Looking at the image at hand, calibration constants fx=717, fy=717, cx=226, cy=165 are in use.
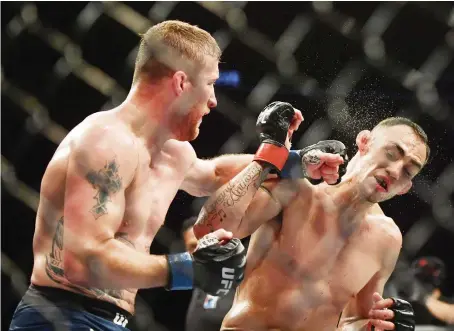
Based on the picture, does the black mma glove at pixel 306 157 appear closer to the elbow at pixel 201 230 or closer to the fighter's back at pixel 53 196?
the elbow at pixel 201 230

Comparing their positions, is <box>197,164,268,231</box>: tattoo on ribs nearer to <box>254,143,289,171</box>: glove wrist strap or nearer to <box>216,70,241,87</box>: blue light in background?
<box>254,143,289,171</box>: glove wrist strap

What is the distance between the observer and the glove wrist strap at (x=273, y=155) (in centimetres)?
186

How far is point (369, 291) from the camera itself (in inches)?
81.6

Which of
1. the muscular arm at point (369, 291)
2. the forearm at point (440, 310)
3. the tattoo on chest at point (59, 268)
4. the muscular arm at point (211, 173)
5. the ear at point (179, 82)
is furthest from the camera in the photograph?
the forearm at point (440, 310)

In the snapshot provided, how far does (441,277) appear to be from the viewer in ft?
10.8

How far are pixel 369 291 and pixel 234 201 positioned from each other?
0.53m

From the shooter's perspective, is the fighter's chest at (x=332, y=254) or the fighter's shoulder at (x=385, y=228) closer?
the fighter's chest at (x=332, y=254)

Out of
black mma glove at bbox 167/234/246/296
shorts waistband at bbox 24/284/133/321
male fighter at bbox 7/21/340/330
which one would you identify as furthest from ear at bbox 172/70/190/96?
shorts waistband at bbox 24/284/133/321

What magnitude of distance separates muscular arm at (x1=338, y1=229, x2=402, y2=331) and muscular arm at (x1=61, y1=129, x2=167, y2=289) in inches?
33.6

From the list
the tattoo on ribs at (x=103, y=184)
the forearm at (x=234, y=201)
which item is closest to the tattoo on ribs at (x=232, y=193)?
the forearm at (x=234, y=201)

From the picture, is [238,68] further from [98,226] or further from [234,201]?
[98,226]

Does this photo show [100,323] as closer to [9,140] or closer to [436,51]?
[9,140]

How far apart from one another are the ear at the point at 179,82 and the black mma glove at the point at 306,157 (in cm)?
45

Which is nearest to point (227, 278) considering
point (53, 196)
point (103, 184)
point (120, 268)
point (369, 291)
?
point (120, 268)
